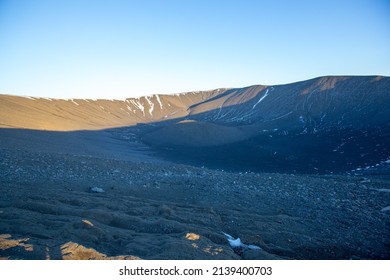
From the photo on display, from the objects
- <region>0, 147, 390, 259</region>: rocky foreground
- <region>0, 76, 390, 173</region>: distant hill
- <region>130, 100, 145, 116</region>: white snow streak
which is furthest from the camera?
<region>130, 100, 145, 116</region>: white snow streak

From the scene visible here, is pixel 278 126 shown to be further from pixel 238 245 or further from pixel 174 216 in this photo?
pixel 238 245

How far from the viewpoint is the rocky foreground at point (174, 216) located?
5828mm

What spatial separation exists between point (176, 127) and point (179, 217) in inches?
2128

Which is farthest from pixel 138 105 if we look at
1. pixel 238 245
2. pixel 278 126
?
pixel 238 245

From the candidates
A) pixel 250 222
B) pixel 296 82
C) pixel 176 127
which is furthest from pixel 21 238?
pixel 296 82

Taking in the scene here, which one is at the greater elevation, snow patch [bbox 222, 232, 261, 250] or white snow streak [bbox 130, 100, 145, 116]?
white snow streak [bbox 130, 100, 145, 116]

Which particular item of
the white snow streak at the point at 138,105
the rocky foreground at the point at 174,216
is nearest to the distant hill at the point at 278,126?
the white snow streak at the point at 138,105

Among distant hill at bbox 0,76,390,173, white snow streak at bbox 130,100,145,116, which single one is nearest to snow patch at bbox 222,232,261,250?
distant hill at bbox 0,76,390,173

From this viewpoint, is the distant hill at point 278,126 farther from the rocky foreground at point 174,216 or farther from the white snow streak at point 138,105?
the rocky foreground at point 174,216

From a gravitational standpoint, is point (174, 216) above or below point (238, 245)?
above

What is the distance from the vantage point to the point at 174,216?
8.79m

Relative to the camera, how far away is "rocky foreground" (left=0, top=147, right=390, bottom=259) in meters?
5.83

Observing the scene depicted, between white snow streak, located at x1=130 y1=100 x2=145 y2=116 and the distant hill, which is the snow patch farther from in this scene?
white snow streak, located at x1=130 y1=100 x2=145 y2=116

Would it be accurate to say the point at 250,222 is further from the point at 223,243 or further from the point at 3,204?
the point at 3,204
